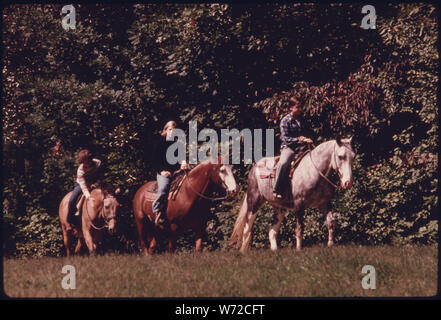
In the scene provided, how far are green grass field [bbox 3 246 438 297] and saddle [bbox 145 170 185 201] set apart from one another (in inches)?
80.1

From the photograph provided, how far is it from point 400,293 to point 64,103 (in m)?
9.52

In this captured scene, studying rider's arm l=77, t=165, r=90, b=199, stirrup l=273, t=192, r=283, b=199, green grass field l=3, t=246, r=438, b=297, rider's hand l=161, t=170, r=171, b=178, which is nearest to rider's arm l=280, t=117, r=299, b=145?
stirrup l=273, t=192, r=283, b=199

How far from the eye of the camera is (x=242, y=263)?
37.6 ft

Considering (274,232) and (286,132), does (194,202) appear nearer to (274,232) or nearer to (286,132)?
(274,232)

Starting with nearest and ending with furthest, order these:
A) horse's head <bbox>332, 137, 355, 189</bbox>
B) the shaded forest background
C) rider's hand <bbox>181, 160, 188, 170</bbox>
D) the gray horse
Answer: horse's head <bbox>332, 137, 355, 189</bbox>, the gray horse, rider's hand <bbox>181, 160, 188, 170</bbox>, the shaded forest background

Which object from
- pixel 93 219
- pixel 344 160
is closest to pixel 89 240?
pixel 93 219

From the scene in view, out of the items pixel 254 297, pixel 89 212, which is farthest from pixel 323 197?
pixel 89 212

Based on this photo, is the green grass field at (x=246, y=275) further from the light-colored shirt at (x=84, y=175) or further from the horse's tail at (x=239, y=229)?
the light-colored shirt at (x=84, y=175)

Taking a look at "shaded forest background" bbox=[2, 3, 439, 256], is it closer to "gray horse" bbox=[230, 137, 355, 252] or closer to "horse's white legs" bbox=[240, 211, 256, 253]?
"horse's white legs" bbox=[240, 211, 256, 253]

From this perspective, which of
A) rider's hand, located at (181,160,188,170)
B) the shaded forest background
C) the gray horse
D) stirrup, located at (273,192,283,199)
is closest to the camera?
the gray horse

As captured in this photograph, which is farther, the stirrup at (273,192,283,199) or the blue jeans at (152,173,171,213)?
the blue jeans at (152,173,171,213)

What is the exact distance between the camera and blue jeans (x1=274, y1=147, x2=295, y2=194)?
13289mm

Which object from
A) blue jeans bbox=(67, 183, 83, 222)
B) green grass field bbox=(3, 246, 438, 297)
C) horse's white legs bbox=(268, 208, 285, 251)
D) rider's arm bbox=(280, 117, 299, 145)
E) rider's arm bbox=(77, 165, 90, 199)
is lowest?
green grass field bbox=(3, 246, 438, 297)

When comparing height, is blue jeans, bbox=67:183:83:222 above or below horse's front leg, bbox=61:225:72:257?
above
